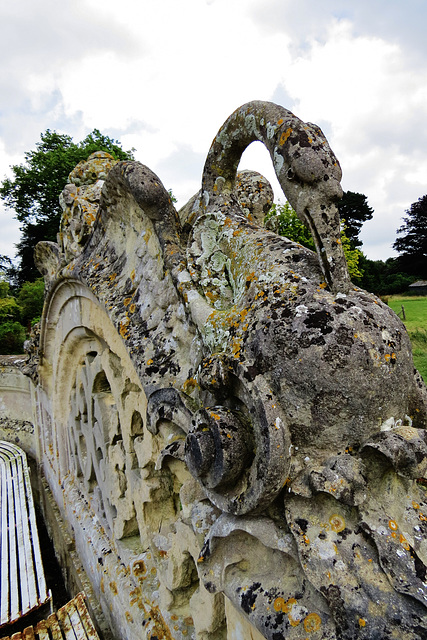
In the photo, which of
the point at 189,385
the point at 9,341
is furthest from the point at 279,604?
the point at 9,341

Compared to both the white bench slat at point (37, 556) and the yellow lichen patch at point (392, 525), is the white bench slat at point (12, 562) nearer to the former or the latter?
the white bench slat at point (37, 556)

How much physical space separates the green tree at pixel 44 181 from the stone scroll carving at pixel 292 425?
1835 cm

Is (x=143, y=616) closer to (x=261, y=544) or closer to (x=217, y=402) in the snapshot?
(x=261, y=544)

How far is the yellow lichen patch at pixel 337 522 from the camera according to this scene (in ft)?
3.32

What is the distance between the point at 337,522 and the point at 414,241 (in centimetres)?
3474

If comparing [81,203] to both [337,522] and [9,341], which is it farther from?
[9,341]

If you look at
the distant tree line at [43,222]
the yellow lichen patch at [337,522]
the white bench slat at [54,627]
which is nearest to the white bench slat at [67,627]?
the white bench slat at [54,627]

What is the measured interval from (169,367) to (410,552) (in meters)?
1.01

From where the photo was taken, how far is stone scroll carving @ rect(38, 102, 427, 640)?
972 mm

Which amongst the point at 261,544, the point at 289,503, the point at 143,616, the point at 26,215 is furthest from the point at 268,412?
the point at 26,215

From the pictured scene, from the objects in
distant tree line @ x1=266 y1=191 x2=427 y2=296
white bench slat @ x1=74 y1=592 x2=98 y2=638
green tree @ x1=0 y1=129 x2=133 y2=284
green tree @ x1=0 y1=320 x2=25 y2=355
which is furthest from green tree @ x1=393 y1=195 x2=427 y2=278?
white bench slat @ x1=74 y1=592 x2=98 y2=638

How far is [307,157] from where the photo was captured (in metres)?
1.21

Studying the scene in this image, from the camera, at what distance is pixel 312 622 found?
3.18ft

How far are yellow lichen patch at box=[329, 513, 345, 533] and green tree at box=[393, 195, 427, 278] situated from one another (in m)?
32.3
